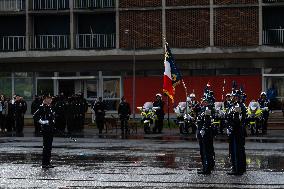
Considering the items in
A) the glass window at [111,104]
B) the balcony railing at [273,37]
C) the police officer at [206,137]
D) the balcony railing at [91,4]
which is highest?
the balcony railing at [91,4]

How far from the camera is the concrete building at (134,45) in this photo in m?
48.2

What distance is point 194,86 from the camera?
4956 cm

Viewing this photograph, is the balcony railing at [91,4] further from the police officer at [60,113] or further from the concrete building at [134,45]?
the police officer at [60,113]

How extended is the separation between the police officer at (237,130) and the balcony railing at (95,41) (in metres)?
33.6

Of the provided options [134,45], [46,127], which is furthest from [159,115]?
[46,127]

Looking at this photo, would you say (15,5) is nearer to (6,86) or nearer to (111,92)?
(6,86)

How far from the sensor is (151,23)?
49344 millimetres

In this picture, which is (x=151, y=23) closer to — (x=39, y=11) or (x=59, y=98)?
(x=39, y=11)

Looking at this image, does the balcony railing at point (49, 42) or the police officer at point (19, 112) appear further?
the balcony railing at point (49, 42)

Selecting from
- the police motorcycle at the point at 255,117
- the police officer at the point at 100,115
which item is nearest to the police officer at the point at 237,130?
the police motorcycle at the point at 255,117

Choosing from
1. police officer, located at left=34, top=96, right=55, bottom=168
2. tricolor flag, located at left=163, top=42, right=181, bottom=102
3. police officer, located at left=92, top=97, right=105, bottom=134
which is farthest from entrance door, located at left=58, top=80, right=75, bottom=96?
police officer, located at left=34, top=96, right=55, bottom=168

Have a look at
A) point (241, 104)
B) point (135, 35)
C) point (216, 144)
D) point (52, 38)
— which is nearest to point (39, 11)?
point (52, 38)

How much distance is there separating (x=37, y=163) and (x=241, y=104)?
6003mm

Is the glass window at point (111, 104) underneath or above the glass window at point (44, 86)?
underneath
